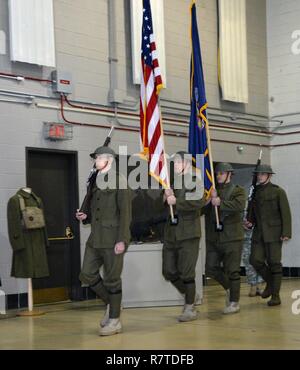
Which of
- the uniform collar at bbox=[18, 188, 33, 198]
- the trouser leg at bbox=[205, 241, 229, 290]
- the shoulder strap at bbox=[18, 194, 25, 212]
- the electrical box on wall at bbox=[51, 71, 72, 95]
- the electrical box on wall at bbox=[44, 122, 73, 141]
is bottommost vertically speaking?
the trouser leg at bbox=[205, 241, 229, 290]

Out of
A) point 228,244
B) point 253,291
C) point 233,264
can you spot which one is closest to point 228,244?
point 228,244

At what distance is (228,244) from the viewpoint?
24.1 feet

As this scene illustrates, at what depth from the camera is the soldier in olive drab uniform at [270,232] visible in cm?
805

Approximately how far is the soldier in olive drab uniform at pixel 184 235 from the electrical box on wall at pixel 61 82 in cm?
284

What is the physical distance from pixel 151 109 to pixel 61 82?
2132mm

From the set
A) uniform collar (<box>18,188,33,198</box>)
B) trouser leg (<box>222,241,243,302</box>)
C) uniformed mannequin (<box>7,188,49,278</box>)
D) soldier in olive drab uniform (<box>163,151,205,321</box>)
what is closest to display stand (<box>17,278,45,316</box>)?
uniformed mannequin (<box>7,188,49,278</box>)

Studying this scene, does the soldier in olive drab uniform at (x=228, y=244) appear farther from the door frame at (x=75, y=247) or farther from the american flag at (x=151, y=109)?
the door frame at (x=75, y=247)

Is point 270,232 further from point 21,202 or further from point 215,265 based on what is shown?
point 21,202

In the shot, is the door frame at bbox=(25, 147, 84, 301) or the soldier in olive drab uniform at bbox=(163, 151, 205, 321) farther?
the door frame at bbox=(25, 147, 84, 301)

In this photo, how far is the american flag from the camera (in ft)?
23.9

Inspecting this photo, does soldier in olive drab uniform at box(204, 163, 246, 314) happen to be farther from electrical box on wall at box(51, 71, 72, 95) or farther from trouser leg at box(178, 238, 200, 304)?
electrical box on wall at box(51, 71, 72, 95)

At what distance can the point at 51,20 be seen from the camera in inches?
355

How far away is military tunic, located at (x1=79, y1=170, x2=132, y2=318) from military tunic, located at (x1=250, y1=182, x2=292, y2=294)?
2.58 meters

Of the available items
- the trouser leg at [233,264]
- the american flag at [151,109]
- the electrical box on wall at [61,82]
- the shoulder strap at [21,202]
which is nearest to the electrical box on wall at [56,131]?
the electrical box on wall at [61,82]
